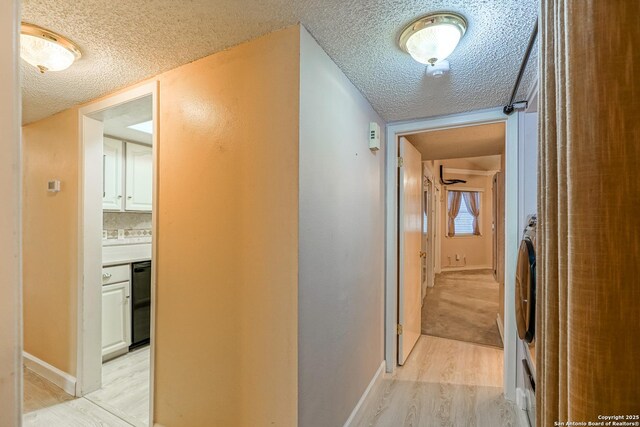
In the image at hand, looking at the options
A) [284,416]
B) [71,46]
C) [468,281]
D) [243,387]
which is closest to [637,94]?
[284,416]

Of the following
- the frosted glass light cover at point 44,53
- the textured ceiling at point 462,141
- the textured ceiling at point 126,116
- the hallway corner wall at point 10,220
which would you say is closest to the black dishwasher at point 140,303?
the textured ceiling at point 126,116

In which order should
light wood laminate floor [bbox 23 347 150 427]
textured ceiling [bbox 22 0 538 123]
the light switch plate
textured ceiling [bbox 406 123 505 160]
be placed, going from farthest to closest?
textured ceiling [bbox 406 123 505 160] → the light switch plate → light wood laminate floor [bbox 23 347 150 427] → textured ceiling [bbox 22 0 538 123]

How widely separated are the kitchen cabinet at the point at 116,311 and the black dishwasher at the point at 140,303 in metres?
0.04

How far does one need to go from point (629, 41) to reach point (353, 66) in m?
1.22

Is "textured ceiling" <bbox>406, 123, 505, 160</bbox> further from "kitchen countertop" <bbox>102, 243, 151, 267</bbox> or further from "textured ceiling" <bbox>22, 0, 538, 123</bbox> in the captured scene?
"kitchen countertop" <bbox>102, 243, 151, 267</bbox>

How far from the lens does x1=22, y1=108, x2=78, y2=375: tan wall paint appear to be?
2.14 m

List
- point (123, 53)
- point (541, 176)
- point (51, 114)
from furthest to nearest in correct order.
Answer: point (51, 114) < point (123, 53) < point (541, 176)

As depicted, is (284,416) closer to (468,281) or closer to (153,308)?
(153,308)

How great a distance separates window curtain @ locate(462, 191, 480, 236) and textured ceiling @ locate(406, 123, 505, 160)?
401 cm

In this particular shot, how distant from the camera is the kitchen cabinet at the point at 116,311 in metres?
2.51

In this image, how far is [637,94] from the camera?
493 millimetres

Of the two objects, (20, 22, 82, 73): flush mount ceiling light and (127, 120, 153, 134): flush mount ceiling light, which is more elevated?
(127, 120, 153, 134): flush mount ceiling light

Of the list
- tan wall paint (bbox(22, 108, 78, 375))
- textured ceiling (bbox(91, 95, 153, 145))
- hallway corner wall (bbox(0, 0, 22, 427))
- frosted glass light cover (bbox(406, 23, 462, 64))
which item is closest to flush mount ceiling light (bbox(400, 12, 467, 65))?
frosted glass light cover (bbox(406, 23, 462, 64))

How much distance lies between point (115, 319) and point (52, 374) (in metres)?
0.52
